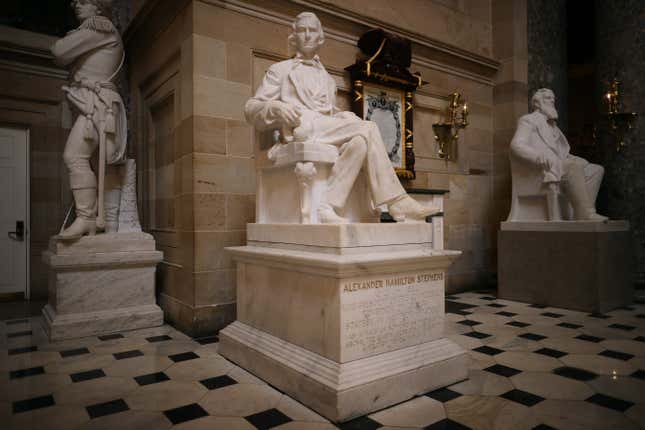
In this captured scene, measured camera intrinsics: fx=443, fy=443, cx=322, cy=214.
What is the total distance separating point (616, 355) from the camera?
3160 millimetres

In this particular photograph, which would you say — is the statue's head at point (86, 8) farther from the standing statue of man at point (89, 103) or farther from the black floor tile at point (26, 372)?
the black floor tile at point (26, 372)

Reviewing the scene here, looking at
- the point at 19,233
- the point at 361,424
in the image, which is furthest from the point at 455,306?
the point at 19,233

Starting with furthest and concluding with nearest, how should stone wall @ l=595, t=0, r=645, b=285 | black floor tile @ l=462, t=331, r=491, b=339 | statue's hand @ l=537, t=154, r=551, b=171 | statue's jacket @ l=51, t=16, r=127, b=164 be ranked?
stone wall @ l=595, t=0, r=645, b=285 → statue's hand @ l=537, t=154, r=551, b=171 → statue's jacket @ l=51, t=16, r=127, b=164 → black floor tile @ l=462, t=331, r=491, b=339

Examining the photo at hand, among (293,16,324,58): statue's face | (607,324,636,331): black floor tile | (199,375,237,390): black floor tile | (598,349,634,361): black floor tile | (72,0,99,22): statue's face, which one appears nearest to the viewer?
(199,375,237,390): black floor tile

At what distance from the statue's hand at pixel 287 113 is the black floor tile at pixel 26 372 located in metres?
2.25

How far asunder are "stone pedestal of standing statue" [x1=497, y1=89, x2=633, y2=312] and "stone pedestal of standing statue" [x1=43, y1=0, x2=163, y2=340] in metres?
3.93

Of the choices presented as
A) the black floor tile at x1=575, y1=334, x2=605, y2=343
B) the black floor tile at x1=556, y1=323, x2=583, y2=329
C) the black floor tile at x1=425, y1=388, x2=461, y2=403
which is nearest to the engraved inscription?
the black floor tile at x1=425, y1=388, x2=461, y2=403

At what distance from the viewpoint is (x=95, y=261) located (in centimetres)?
390

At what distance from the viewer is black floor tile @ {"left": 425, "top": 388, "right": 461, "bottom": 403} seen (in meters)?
2.43

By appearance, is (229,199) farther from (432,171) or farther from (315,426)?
(432,171)

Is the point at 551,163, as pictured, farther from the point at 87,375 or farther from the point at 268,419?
the point at 87,375

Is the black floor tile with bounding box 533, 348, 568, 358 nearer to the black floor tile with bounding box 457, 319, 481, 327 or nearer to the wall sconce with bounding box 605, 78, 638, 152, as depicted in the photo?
the black floor tile with bounding box 457, 319, 481, 327

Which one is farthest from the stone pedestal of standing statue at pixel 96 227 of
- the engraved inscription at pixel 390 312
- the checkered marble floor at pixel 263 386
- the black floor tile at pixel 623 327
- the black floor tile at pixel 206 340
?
the black floor tile at pixel 623 327

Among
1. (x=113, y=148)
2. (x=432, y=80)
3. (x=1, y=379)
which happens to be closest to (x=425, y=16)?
(x=432, y=80)
